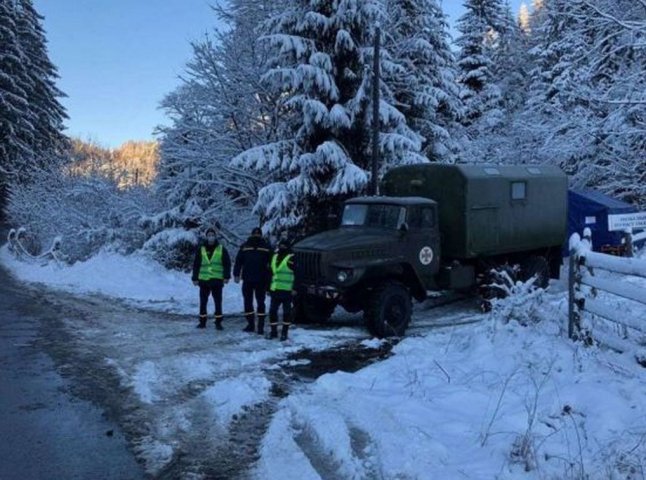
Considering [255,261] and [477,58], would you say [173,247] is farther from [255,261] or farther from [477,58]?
[477,58]

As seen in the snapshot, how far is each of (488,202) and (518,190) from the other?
1403mm

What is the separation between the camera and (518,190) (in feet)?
48.5

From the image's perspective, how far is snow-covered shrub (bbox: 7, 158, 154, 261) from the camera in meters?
23.1

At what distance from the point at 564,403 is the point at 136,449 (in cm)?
364

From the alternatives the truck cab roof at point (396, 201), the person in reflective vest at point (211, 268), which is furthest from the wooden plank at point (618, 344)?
the person in reflective vest at point (211, 268)

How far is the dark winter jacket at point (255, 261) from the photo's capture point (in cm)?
1157

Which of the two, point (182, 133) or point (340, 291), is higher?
point (182, 133)

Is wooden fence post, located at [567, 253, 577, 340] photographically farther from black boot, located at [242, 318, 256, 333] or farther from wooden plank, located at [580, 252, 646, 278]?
black boot, located at [242, 318, 256, 333]

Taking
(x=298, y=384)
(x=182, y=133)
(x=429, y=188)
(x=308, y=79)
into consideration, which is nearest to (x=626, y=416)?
(x=298, y=384)

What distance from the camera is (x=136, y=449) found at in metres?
5.58

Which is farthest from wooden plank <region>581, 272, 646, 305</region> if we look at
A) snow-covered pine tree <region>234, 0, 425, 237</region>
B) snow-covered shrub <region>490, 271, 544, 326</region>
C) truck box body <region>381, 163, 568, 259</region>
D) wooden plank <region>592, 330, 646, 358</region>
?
snow-covered pine tree <region>234, 0, 425, 237</region>

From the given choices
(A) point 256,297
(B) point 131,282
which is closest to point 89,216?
(B) point 131,282

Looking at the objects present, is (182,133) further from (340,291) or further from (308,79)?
(340,291)

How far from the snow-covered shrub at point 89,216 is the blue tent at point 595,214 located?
46.8 ft
